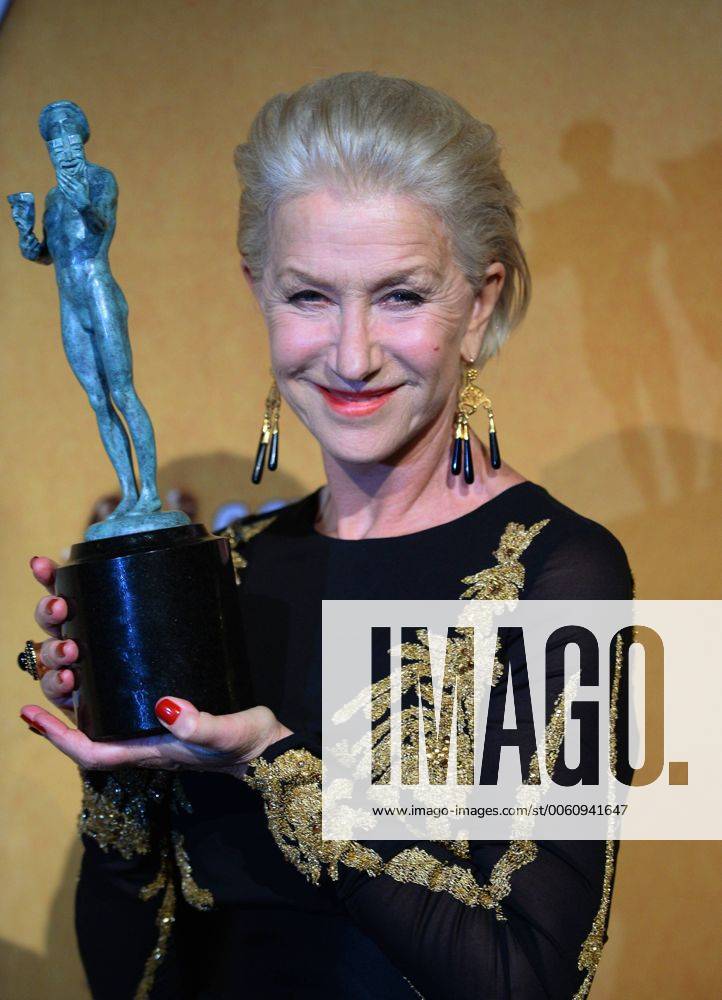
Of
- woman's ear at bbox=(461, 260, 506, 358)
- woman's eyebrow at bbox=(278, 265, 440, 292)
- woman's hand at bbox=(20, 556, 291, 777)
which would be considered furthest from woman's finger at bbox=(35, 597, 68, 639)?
woman's ear at bbox=(461, 260, 506, 358)

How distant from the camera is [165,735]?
1.08 m

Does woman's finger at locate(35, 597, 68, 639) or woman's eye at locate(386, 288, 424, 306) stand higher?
woman's eye at locate(386, 288, 424, 306)

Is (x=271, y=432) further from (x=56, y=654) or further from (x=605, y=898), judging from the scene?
(x=605, y=898)

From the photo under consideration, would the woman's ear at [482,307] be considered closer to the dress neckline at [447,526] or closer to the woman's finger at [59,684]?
the dress neckline at [447,526]

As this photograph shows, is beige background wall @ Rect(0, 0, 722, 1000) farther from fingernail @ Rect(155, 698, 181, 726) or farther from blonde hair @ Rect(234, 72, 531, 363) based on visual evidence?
fingernail @ Rect(155, 698, 181, 726)

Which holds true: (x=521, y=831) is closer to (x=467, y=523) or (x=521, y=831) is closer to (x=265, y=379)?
(x=467, y=523)

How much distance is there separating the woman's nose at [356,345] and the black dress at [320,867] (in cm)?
24

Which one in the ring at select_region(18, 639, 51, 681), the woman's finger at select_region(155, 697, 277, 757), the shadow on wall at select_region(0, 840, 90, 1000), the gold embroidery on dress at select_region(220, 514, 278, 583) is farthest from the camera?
the shadow on wall at select_region(0, 840, 90, 1000)

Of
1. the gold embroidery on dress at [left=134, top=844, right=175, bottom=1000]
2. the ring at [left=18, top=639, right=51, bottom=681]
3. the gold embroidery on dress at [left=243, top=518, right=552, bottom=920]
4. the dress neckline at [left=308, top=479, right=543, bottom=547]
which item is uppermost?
the dress neckline at [left=308, top=479, right=543, bottom=547]

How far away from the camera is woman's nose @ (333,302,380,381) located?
3.93 ft

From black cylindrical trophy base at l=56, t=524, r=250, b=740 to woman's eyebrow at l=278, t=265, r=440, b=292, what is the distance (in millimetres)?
299

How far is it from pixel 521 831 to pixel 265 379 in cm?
117

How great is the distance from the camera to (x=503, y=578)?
1.25 meters

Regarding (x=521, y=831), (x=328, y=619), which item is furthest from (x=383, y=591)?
(x=521, y=831)
